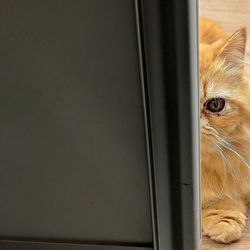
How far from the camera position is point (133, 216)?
2.66ft

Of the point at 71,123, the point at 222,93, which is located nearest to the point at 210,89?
the point at 222,93

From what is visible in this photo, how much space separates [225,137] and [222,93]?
109 millimetres

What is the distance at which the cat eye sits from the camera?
1.15 m

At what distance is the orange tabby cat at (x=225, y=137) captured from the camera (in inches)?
45.2

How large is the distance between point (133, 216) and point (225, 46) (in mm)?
498

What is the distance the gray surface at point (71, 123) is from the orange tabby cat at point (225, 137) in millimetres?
418

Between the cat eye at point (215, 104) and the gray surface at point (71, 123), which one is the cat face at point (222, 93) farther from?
the gray surface at point (71, 123)

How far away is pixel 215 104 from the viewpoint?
3.80 feet

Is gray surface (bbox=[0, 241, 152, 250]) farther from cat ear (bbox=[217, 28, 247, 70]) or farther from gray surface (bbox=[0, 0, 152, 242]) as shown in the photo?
cat ear (bbox=[217, 28, 247, 70])

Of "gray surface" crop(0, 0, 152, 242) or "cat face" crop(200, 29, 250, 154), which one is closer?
"gray surface" crop(0, 0, 152, 242)

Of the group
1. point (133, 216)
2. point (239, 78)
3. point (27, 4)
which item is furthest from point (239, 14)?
point (27, 4)

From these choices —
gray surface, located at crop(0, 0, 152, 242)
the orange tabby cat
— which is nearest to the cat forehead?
the orange tabby cat

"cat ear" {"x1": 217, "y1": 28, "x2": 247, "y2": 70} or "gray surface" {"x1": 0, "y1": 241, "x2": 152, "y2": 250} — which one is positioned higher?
"cat ear" {"x1": 217, "y1": 28, "x2": 247, "y2": 70}

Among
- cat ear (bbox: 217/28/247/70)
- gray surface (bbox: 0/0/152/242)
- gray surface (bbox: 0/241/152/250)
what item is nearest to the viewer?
gray surface (bbox: 0/0/152/242)
